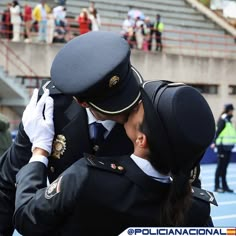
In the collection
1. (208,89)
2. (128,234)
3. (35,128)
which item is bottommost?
(208,89)

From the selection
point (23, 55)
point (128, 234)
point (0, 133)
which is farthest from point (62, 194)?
point (23, 55)

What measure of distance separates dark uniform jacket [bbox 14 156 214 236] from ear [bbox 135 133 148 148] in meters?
0.06

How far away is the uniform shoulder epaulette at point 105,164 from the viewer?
154 centimetres

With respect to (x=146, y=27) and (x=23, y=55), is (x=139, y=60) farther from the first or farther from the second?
(x=23, y=55)

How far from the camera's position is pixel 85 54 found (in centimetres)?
152

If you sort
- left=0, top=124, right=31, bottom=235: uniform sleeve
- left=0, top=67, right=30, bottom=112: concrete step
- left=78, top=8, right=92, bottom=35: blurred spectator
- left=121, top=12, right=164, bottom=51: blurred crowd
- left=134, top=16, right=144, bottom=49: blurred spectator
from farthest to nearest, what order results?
left=134, top=16, right=144, bottom=49: blurred spectator
left=121, top=12, right=164, bottom=51: blurred crowd
left=78, top=8, right=92, bottom=35: blurred spectator
left=0, top=67, right=30, bottom=112: concrete step
left=0, top=124, right=31, bottom=235: uniform sleeve

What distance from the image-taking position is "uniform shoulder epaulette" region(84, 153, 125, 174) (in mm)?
1536

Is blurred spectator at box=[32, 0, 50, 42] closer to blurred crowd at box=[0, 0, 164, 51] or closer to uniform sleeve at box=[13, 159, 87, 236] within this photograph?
blurred crowd at box=[0, 0, 164, 51]

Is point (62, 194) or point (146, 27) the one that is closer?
point (62, 194)

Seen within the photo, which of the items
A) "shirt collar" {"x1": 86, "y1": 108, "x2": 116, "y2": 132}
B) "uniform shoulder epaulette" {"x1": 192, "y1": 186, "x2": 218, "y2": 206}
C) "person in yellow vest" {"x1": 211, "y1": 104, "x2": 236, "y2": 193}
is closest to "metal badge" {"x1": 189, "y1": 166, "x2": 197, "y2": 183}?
"uniform shoulder epaulette" {"x1": 192, "y1": 186, "x2": 218, "y2": 206}

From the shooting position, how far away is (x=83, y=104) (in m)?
1.61

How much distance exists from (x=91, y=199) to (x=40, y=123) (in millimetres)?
297

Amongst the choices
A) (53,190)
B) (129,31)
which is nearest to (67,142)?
(53,190)

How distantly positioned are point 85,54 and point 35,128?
285mm
